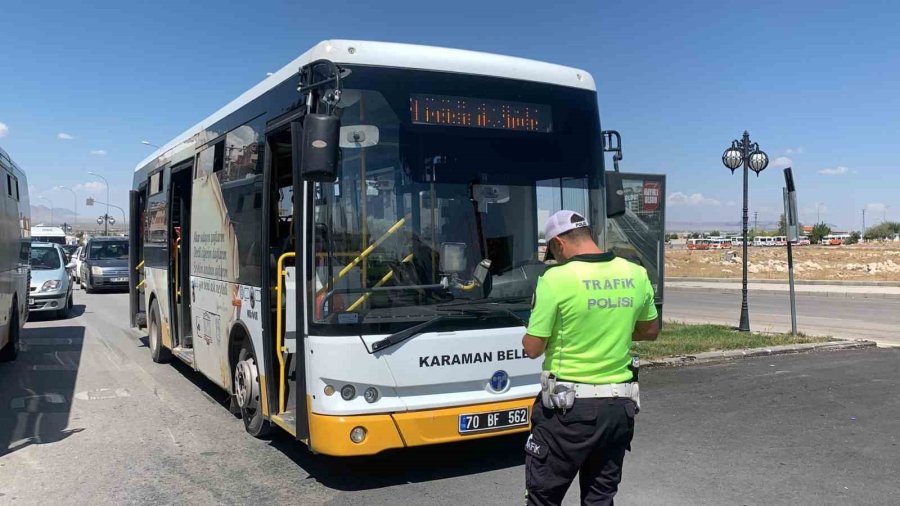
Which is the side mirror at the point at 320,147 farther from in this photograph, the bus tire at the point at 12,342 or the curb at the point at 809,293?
the curb at the point at 809,293

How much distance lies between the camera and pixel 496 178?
549cm

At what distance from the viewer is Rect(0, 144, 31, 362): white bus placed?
9.39m

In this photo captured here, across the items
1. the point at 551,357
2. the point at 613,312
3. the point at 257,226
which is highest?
the point at 257,226

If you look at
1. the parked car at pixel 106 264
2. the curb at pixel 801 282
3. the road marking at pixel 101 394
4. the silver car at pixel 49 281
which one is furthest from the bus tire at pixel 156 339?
the curb at pixel 801 282

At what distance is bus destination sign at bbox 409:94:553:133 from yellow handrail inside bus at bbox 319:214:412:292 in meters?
0.76

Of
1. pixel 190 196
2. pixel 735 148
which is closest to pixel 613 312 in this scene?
pixel 190 196

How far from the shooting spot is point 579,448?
334cm

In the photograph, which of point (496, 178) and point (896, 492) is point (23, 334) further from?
point (896, 492)

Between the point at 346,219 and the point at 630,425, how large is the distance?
97.0 inches

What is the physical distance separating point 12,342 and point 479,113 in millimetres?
9127

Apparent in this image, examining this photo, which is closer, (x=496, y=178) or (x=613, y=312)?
(x=613, y=312)

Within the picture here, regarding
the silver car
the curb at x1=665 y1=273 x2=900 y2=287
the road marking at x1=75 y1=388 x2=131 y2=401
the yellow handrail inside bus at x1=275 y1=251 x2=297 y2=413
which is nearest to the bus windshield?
the yellow handrail inside bus at x1=275 y1=251 x2=297 y2=413

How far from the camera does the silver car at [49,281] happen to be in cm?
1686

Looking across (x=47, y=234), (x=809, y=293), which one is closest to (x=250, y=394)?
(x=809, y=293)
